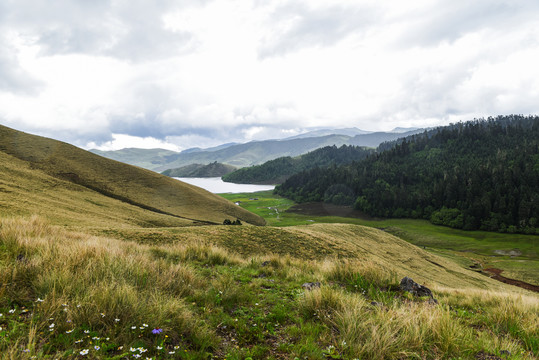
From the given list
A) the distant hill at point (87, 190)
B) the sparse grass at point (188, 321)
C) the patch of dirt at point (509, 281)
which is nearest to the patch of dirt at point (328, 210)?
the distant hill at point (87, 190)

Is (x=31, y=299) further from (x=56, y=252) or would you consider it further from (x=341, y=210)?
(x=341, y=210)

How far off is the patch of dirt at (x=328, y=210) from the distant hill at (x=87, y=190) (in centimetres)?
8883

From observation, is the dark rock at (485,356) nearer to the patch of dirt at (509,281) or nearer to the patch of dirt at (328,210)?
the patch of dirt at (509,281)

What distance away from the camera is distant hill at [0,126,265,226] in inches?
1309

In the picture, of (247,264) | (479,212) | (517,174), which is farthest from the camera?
(517,174)

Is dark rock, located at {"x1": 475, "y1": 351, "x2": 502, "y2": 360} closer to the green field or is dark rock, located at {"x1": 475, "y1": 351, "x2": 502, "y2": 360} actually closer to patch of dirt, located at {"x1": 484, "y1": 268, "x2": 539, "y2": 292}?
patch of dirt, located at {"x1": 484, "y1": 268, "x2": 539, "y2": 292}

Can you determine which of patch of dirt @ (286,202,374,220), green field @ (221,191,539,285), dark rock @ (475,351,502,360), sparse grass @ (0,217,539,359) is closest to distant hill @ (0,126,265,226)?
sparse grass @ (0,217,539,359)

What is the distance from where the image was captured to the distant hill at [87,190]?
33250mm

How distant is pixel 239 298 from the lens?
296 inches

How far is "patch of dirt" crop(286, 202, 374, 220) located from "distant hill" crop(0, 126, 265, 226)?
88826mm

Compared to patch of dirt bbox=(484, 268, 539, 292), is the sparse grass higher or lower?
higher

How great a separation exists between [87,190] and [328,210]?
5779 inches

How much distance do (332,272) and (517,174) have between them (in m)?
192

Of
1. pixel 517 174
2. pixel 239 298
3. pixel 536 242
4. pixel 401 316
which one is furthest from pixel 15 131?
pixel 517 174
